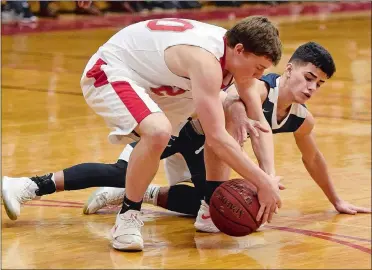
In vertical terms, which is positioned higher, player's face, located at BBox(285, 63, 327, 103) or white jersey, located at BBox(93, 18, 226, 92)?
white jersey, located at BBox(93, 18, 226, 92)

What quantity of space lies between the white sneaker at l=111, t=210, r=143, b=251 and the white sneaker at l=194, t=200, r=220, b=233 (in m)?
0.48

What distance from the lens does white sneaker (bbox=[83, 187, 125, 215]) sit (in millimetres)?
5402

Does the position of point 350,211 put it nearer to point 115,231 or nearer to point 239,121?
point 239,121

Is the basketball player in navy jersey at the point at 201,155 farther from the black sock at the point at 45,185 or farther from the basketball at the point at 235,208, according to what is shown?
the basketball at the point at 235,208

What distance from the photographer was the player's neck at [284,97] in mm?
5305

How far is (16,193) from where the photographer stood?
16.9 ft

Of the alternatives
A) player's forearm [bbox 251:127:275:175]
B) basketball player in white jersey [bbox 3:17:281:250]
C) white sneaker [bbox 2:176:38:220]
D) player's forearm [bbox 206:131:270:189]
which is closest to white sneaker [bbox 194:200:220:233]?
basketball player in white jersey [bbox 3:17:281:250]

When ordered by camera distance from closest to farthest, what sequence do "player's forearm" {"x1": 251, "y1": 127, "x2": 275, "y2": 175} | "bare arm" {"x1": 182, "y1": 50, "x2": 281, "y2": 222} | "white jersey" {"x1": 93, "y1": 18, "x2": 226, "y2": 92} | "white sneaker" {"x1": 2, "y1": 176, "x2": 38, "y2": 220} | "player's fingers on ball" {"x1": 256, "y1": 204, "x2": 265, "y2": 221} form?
1. "bare arm" {"x1": 182, "y1": 50, "x2": 281, "y2": 222}
2. "player's fingers on ball" {"x1": 256, "y1": 204, "x2": 265, "y2": 221}
3. "white jersey" {"x1": 93, "y1": 18, "x2": 226, "y2": 92}
4. "player's forearm" {"x1": 251, "y1": 127, "x2": 275, "y2": 175}
5. "white sneaker" {"x1": 2, "y1": 176, "x2": 38, "y2": 220}

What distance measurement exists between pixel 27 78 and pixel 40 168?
4.46 metres

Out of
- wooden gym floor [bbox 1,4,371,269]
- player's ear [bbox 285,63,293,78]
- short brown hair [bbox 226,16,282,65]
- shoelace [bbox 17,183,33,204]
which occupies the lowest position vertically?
wooden gym floor [bbox 1,4,371,269]

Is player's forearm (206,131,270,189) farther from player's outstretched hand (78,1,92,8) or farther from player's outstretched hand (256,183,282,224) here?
player's outstretched hand (78,1,92,8)

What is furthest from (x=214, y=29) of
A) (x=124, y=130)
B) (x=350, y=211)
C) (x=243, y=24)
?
(x=350, y=211)

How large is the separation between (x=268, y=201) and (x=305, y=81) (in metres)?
0.97

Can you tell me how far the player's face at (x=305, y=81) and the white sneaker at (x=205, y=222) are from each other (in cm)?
79
